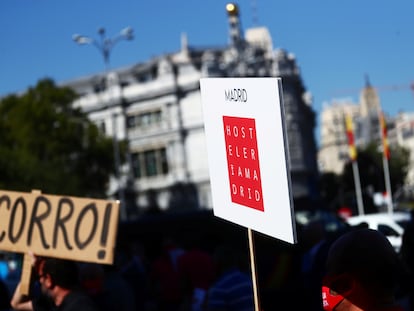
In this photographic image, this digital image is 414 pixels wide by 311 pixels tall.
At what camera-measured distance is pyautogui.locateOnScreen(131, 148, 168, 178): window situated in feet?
250

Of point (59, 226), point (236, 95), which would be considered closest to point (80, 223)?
point (59, 226)

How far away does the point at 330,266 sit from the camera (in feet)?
10.3

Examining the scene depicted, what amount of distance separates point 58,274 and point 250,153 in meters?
1.83

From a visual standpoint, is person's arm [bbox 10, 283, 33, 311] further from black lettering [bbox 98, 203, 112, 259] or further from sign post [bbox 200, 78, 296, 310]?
sign post [bbox 200, 78, 296, 310]

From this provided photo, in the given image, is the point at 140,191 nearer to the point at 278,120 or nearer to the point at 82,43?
the point at 82,43

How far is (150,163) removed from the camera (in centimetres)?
7706

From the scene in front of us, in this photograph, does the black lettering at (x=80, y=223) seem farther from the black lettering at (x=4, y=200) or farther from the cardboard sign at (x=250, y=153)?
the cardboard sign at (x=250, y=153)

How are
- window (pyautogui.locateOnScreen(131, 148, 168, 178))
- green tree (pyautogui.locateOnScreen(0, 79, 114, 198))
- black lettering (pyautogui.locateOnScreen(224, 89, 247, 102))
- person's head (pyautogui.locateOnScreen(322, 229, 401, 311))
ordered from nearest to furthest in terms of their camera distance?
person's head (pyautogui.locateOnScreen(322, 229, 401, 311)), black lettering (pyautogui.locateOnScreen(224, 89, 247, 102)), green tree (pyautogui.locateOnScreen(0, 79, 114, 198)), window (pyautogui.locateOnScreen(131, 148, 168, 178))

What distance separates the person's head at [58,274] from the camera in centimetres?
548

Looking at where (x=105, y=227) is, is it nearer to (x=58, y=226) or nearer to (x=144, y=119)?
(x=58, y=226)

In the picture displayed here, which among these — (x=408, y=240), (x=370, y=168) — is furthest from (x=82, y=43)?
(x=370, y=168)

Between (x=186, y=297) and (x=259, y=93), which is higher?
(x=259, y=93)

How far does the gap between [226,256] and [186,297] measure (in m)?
5.15

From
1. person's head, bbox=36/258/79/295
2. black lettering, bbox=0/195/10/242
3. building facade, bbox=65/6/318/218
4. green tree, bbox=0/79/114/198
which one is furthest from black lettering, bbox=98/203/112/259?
building facade, bbox=65/6/318/218
